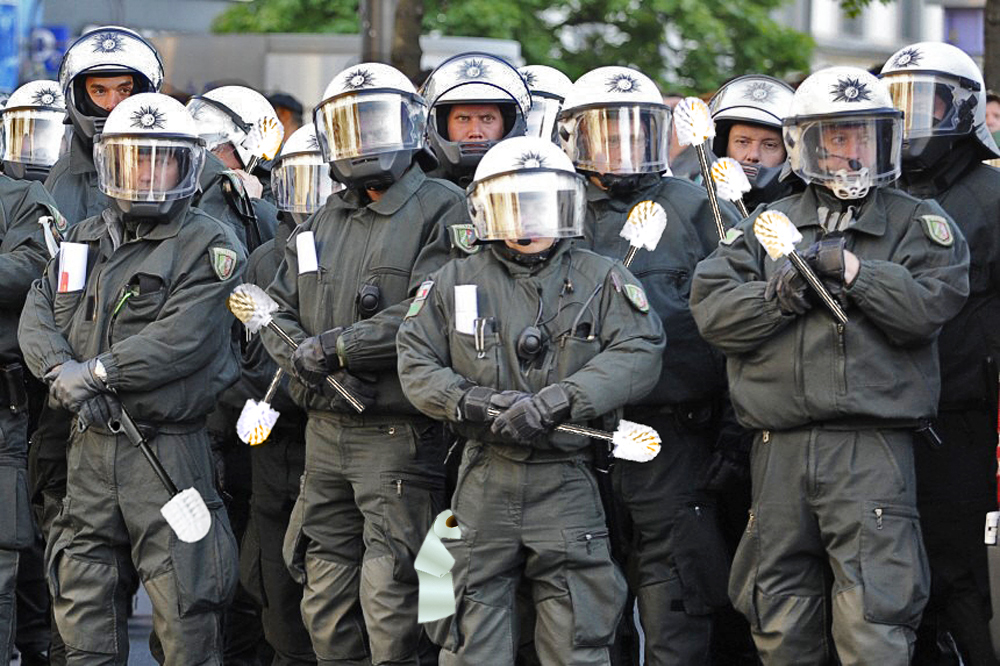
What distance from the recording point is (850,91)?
248 inches

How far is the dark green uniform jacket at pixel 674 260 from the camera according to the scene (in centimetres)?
686

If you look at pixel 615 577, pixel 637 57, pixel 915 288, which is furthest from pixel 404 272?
pixel 637 57

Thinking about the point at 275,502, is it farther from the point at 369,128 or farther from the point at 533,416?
the point at 533,416

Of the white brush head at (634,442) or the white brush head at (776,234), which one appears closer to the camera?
the white brush head at (776,234)

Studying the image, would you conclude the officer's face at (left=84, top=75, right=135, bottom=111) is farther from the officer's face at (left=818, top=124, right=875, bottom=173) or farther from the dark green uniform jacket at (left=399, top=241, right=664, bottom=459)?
the officer's face at (left=818, top=124, right=875, bottom=173)

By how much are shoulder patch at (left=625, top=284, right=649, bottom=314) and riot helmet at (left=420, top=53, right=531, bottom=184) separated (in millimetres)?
1253

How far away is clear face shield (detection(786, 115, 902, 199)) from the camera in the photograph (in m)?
6.22

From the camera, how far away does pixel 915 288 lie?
19.6ft

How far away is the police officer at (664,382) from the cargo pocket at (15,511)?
7.68ft

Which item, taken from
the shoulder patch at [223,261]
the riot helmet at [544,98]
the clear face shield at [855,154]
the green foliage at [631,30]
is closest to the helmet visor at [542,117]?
the riot helmet at [544,98]

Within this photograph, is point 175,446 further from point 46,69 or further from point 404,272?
point 46,69

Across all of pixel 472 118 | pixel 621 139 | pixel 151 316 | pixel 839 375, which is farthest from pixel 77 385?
pixel 839 375

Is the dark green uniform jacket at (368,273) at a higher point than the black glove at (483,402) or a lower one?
higher

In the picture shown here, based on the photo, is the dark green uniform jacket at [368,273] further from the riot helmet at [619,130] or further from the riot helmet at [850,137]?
the riot helmet at [850,137]
